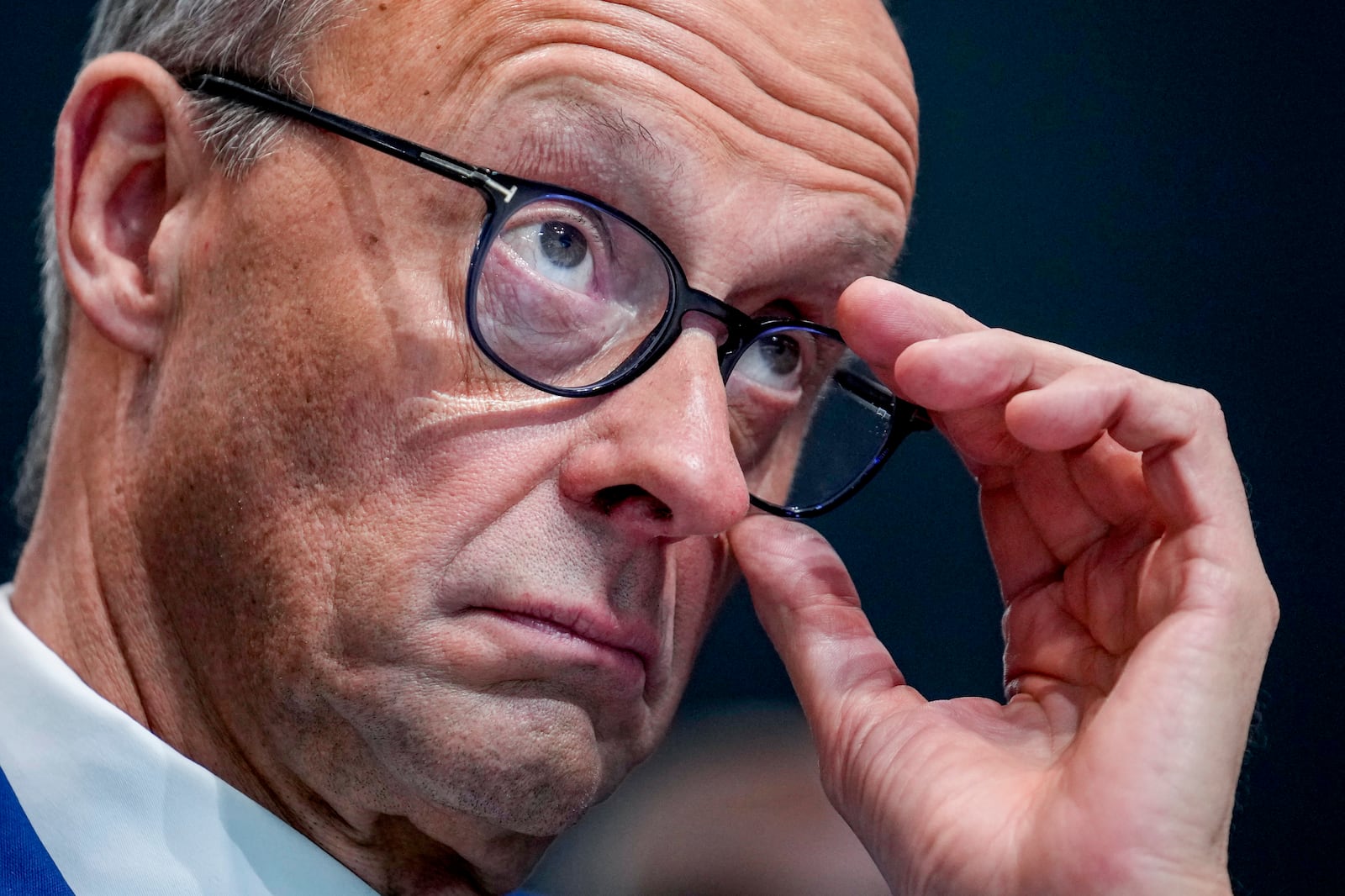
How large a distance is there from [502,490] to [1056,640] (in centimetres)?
63

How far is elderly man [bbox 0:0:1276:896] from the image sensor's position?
1196 millimetres

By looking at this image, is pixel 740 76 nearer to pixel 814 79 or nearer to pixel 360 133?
pixel 814 79

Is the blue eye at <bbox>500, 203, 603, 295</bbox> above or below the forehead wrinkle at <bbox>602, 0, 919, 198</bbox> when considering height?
below

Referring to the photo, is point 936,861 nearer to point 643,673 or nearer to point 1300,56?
point 643,673

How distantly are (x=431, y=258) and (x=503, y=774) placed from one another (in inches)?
20.5


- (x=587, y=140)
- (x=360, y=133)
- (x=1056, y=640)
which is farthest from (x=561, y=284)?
(x=1056, y=640)

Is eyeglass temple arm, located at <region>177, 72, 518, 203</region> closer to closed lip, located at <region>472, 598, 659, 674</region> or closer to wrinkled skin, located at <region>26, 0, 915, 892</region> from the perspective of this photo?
wrinkled skin, located at <region>26, 0, 915, 892</region>

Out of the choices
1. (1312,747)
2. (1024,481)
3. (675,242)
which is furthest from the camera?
(1312,747)

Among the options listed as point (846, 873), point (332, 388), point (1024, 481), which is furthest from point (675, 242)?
point (846, 873)

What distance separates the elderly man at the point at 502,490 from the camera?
3.92 feet

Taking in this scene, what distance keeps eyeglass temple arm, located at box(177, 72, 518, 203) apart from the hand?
0.40 metres

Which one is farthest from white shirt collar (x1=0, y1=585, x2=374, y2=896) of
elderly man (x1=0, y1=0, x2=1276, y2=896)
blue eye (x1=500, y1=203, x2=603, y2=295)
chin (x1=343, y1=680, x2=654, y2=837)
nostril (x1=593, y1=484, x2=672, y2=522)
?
blue eye (x1=500, y1=203, x2=603, y2=295)

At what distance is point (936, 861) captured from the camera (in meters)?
1.18

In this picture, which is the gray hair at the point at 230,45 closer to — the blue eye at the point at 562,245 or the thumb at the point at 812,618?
the blue eye at the point at 562,245
